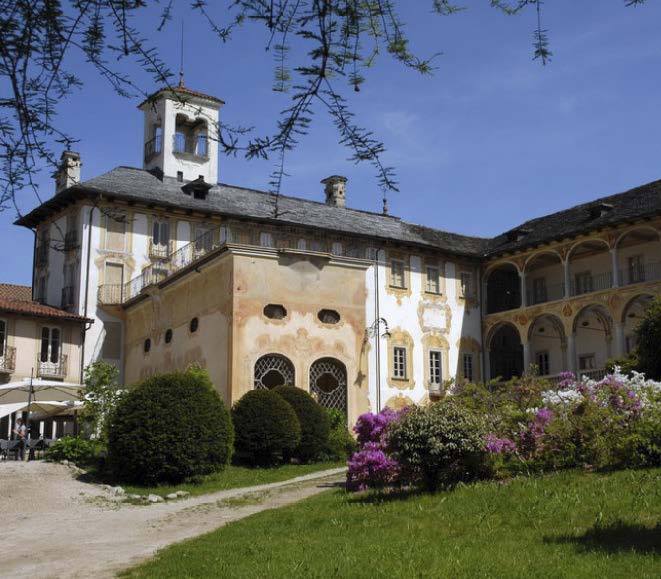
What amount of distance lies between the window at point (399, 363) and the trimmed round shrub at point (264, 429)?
12.6m

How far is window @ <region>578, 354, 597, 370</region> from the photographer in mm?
38622

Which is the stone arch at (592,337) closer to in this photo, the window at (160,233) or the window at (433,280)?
the window at (433,280)

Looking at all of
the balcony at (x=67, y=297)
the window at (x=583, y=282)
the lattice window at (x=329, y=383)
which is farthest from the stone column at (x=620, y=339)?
the balcony at (x=67, y=297)

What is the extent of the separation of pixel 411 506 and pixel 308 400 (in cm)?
1280

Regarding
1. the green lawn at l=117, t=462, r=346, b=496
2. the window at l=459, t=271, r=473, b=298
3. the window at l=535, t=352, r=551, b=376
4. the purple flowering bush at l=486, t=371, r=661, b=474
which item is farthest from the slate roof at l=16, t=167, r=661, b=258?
the purple flowering bush at l=486, t=371, r=661, b=474

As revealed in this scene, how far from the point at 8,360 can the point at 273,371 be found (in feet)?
36.2

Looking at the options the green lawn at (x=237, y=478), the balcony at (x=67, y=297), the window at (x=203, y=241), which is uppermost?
the window at (x=203, y=241)

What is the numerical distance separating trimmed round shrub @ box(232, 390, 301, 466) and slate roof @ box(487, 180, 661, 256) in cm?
1752

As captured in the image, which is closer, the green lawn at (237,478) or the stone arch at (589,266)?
the green lawn at (237,478)

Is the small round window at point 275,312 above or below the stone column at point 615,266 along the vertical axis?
below

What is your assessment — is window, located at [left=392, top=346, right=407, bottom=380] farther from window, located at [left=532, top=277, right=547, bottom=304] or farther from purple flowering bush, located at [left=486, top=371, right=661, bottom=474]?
purple flowering bush, located at [left=486, top=371, right=661, bottom=474]

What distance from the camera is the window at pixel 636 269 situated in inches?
1457

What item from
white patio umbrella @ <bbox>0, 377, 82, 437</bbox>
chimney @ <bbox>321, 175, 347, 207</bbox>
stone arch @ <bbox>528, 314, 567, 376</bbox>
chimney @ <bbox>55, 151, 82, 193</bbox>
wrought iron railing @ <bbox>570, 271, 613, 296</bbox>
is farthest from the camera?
chimney @ <bbox>321, 175, 347, 207</bbox>

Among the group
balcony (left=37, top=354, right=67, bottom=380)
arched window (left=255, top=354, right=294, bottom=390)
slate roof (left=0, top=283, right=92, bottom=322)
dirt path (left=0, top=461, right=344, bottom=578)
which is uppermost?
slate roof (left=0, top=283, right=92, bottom=322)
